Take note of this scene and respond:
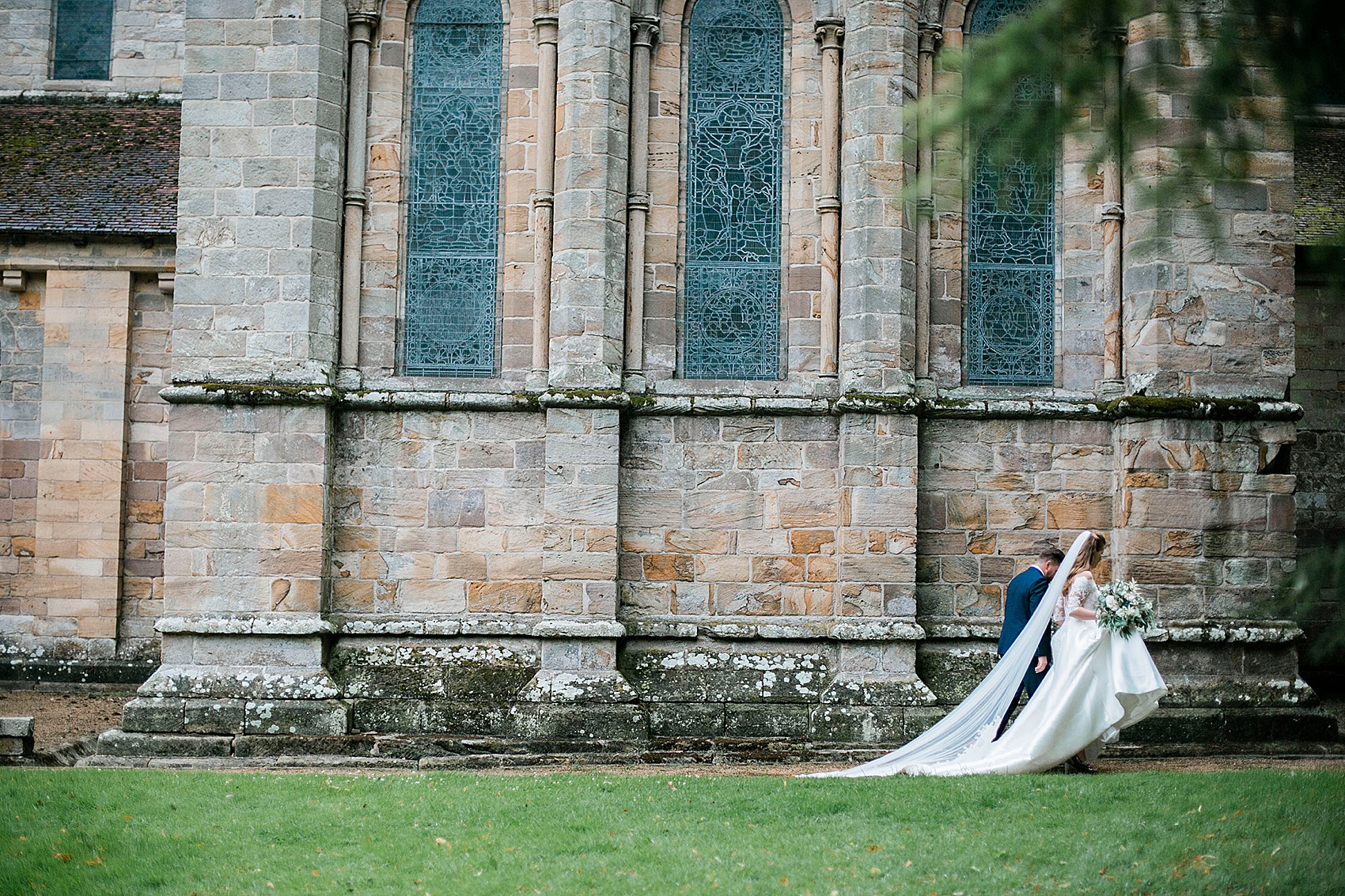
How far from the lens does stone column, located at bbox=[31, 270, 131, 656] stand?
1479 cm

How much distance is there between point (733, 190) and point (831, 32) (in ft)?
5.35

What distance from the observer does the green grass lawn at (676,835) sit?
20.6 feet

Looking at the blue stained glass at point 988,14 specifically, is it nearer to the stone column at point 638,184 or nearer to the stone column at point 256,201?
the stone column at point 638,184

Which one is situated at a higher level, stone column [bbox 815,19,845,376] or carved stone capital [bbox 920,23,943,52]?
carved stone capital [bbox 920,23,943,52]

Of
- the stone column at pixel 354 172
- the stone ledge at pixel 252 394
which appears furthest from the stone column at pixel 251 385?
the stone column at pixel 354 172

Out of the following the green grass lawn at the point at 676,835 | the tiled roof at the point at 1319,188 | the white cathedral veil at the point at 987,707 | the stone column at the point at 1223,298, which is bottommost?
the green grass lawn at the point at 676,835

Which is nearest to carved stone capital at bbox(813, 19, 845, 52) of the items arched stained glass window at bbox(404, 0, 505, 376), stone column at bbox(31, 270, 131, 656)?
arched stained glass window at bbox(404, 0, 505, 376)

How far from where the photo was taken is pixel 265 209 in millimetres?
10742

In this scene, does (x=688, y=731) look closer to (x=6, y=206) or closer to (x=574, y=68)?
(x=574, y=68)

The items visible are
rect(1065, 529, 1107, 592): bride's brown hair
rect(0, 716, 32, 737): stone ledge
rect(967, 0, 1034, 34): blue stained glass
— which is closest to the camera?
rect(1065, 529, 1107, 592): bride's brown hair

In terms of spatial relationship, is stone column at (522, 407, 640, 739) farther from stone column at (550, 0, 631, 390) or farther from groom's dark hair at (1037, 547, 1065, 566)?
groom's dark hair at (1037, 547, 1065, 566)

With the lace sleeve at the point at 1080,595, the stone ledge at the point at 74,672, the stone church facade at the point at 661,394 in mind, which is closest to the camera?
the lace sleeve at the point at 1080,595

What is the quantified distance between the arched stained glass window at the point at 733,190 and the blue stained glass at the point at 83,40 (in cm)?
1013

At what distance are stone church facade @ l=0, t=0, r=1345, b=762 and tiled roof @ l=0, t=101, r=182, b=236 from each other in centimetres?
482
